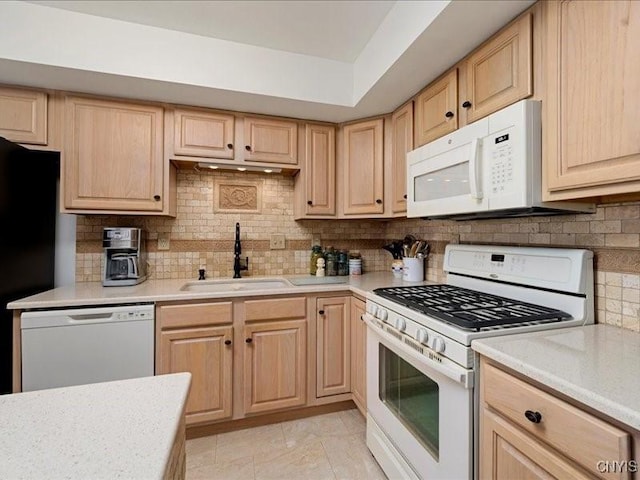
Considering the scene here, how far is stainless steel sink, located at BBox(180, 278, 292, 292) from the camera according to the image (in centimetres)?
224

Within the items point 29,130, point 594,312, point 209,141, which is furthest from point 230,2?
point 594,312

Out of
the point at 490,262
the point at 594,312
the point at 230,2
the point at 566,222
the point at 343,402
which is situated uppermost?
the point at 230,2

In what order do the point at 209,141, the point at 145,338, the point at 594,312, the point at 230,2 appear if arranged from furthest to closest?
1. the point at 209,141
2. the point at 145,338
3. the point at 230,2
4. the point at 594,312

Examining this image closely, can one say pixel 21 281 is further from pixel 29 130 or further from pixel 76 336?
pixel 29 130

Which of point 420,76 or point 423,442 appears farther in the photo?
point 420,76

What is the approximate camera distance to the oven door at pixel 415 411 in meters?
1.07

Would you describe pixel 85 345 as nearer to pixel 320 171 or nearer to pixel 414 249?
pixel 320 171

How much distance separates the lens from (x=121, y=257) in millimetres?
2008

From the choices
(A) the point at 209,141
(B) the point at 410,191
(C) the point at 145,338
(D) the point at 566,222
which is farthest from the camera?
(A) the point at 209,141

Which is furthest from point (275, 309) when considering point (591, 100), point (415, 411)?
point (591, 100)

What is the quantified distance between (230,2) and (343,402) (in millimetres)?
2491

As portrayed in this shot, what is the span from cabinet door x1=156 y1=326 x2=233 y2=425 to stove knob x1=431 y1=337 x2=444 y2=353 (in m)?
1.21

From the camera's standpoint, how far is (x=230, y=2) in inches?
61.6

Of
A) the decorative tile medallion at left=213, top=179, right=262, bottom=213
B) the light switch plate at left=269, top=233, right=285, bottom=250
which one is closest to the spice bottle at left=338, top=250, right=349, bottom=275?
the light switch plate at left=269, top=233, right=285, bottom=250
